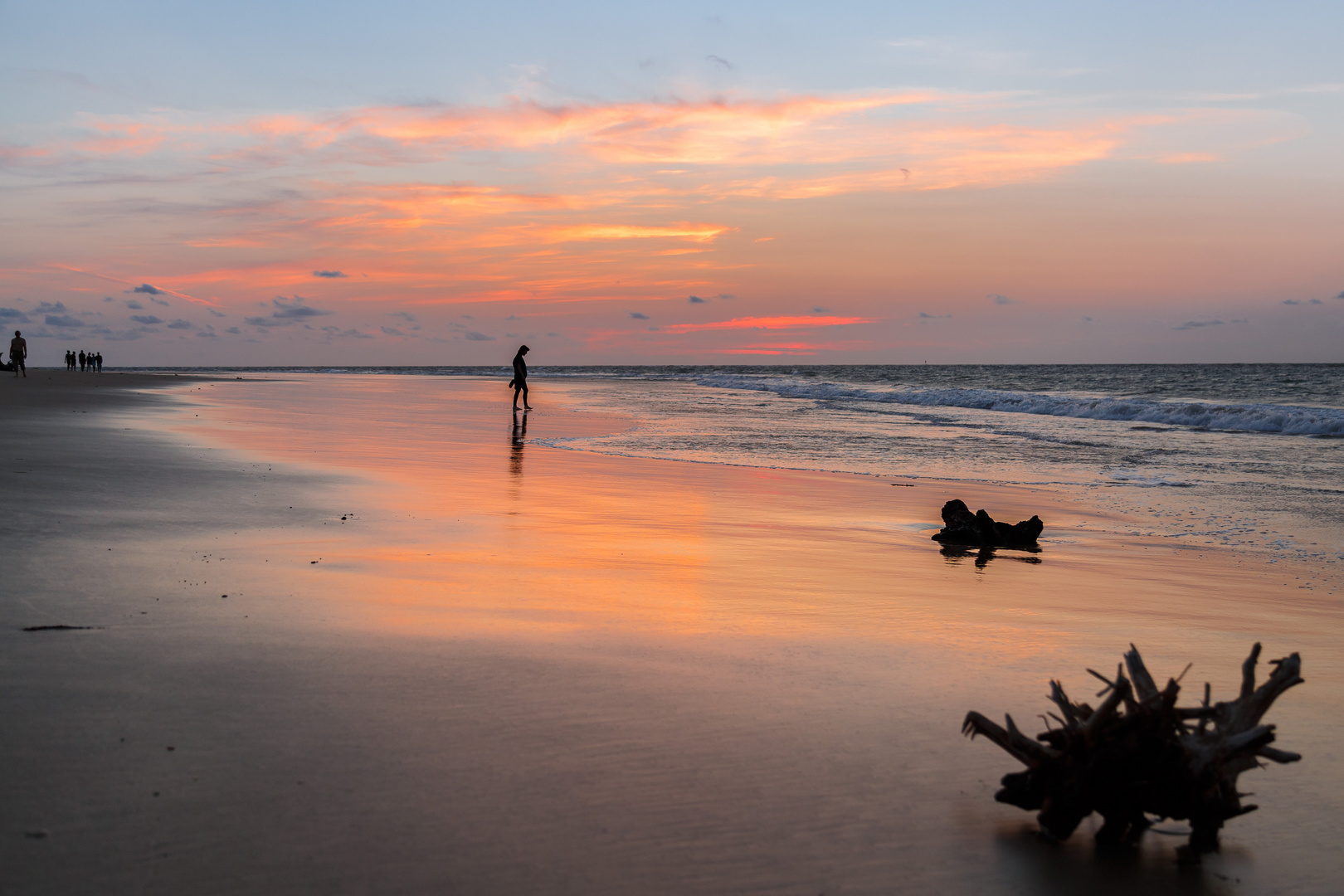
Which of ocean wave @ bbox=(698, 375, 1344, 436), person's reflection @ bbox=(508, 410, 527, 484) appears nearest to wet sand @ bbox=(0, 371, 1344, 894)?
person's reflection @ bbox=(508, 410, 527, 484)

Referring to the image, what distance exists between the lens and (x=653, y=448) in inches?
682

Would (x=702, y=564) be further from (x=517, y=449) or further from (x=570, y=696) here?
(x=517, y=449)

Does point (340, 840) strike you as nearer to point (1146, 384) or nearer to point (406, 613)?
point (406, 613)

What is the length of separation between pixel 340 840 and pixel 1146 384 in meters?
73.3

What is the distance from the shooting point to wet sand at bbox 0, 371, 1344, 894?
2.73 m

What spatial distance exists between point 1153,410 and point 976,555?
92.5 feet

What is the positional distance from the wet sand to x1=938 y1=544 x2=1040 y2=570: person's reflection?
0.12 metres

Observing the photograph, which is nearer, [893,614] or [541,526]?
[893,614]

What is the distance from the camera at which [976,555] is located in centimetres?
789

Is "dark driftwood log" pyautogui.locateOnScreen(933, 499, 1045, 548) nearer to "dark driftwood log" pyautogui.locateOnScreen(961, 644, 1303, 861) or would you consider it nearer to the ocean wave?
"dark driftwood log" pyautogui.locateOnScreen(961, 644, 1303, 861)

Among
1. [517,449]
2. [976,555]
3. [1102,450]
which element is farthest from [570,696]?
[1102,450]

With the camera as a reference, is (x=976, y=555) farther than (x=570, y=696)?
Yes

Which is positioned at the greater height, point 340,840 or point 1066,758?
point 1066,758

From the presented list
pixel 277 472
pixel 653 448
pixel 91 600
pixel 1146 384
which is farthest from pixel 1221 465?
pixel 1146 384
